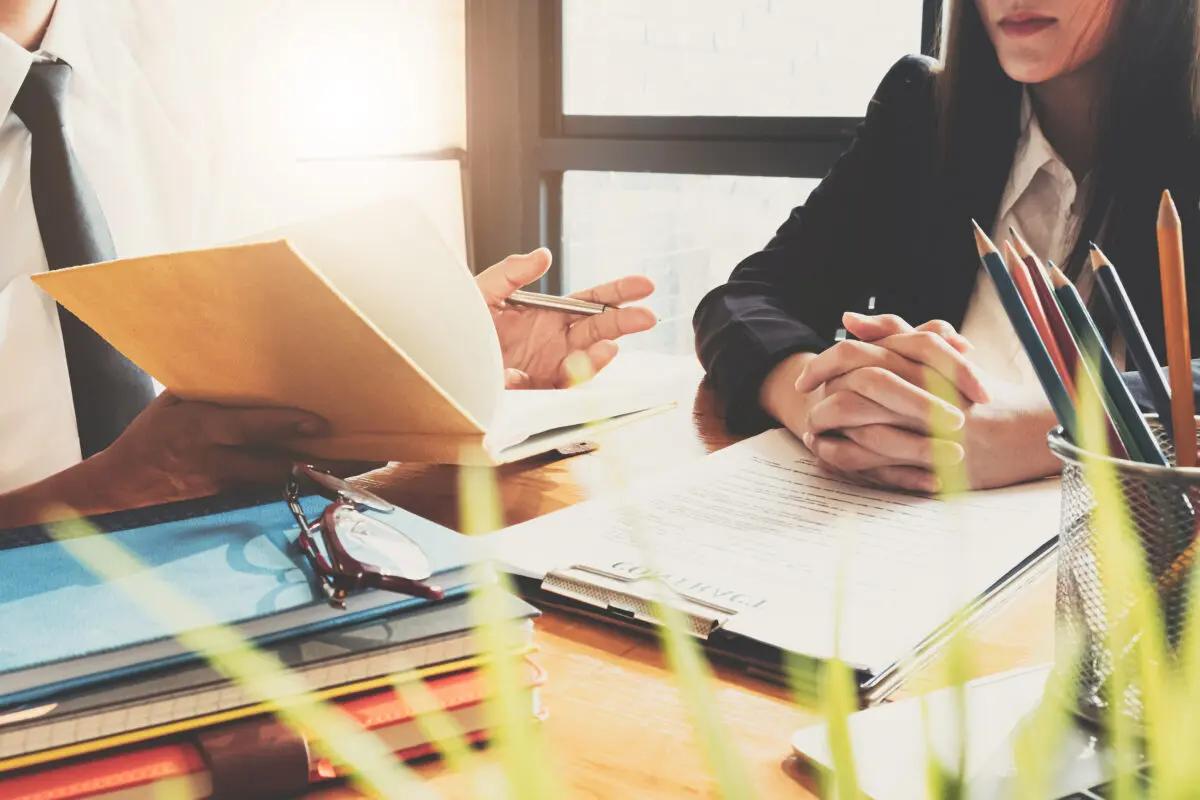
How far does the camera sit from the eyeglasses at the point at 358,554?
1.44 ft

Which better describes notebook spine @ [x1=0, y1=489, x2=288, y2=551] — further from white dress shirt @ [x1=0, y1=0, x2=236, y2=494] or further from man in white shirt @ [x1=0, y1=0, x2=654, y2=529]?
white dress shirt @ [x1=0, y1=0, x2=236, y2=494]

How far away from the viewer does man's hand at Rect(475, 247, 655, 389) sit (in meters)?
1.02

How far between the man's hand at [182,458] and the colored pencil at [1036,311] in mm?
440

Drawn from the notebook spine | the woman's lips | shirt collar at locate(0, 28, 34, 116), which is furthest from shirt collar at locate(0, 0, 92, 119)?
the woman's lips

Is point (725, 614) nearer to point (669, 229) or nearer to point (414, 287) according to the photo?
point (414, 287)

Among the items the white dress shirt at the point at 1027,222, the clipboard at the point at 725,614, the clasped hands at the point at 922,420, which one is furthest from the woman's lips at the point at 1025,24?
the clipboard at the point at 725,614

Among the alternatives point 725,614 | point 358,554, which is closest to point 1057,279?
point 725,614

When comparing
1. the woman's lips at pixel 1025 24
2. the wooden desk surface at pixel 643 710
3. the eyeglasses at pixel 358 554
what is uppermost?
the woman's lips at pixel 1025 24

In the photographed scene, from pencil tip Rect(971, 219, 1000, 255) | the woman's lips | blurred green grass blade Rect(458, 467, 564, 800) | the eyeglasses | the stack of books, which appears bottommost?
the stack of books

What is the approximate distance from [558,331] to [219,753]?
0.70 meters

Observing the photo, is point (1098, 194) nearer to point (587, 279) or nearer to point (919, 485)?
point (919, 485)

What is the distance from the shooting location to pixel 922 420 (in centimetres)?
76

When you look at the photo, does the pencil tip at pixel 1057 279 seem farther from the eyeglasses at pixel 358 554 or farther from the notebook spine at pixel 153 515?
the notebook spine at pixel 153 515

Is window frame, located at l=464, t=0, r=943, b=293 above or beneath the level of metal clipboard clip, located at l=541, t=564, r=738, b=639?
above
